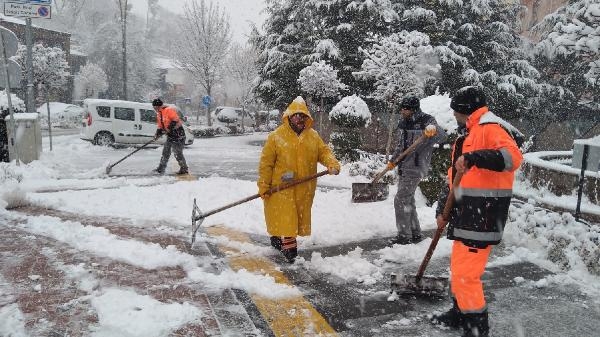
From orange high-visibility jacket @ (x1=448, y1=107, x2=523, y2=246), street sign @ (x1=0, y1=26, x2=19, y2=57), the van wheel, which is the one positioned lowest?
the van wheel

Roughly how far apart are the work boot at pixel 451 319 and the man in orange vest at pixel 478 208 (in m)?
0.40

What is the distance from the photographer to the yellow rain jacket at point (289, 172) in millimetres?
4531

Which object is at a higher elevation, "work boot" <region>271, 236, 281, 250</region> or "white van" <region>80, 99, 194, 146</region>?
"white van" <region>80, 99, 194, 146</region>

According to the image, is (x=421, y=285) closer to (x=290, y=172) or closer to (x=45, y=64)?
(x=290, y=172)

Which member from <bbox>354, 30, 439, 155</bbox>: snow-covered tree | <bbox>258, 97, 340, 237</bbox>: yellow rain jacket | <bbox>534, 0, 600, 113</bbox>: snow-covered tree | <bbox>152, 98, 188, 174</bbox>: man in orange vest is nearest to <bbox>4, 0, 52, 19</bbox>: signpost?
<bbox>152, 98, 188, 174</bbox>: man in orange vest

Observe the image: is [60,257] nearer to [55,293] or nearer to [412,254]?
[55,293]

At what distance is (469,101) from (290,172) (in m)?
2.05

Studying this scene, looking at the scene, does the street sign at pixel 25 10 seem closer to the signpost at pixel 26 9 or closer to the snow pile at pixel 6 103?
the signpost at pixel 26 9

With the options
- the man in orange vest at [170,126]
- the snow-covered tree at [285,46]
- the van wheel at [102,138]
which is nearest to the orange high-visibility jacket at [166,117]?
the man in orange vest at [170,126]

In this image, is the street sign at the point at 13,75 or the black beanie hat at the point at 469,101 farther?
the street sign at the point at 13,75

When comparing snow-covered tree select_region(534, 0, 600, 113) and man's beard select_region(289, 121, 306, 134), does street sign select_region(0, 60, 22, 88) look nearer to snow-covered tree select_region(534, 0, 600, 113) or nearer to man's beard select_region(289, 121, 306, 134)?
man's beard select_region(289, 121, 306, 134)

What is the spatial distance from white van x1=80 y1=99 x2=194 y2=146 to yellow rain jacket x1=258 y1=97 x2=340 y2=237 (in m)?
12.2

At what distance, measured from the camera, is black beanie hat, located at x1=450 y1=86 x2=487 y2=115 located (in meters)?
3.01

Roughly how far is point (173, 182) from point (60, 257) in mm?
4351
